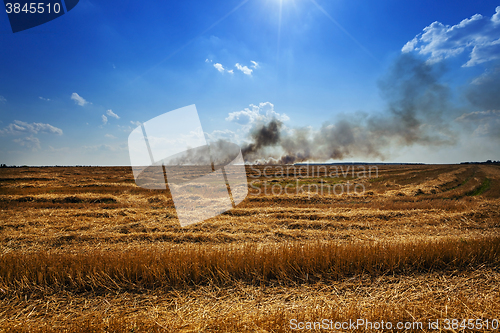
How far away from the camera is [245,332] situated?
2666mm

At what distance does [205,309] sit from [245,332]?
94cm

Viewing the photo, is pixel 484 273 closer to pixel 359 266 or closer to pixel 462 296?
pixel 462 296

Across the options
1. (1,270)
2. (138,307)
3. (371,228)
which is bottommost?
(371,228)

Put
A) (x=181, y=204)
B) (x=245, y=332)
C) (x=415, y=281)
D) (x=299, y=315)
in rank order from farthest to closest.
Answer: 1. (x=181, y=204)
2. (x=415, y=281)
3. (x=299, y=315)
4. (x=245, y=332)

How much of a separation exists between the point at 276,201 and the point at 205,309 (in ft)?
44.4

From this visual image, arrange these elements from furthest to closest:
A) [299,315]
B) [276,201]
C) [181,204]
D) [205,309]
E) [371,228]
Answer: [276,201] → [181,204] → [371,228] → [205,309] → [299,315]

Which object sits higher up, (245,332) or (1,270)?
(1,270)

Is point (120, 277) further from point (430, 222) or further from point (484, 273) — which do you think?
point (430, 222)

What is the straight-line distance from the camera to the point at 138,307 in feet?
11.1

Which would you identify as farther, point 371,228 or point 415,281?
point 371,228

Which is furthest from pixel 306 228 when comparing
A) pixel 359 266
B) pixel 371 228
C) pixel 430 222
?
pixel 430 222

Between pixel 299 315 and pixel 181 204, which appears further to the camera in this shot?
pixel 181 204

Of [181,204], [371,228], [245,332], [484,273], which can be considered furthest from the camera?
[181,204]

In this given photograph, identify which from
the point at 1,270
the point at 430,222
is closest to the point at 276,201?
the point at 430,222
